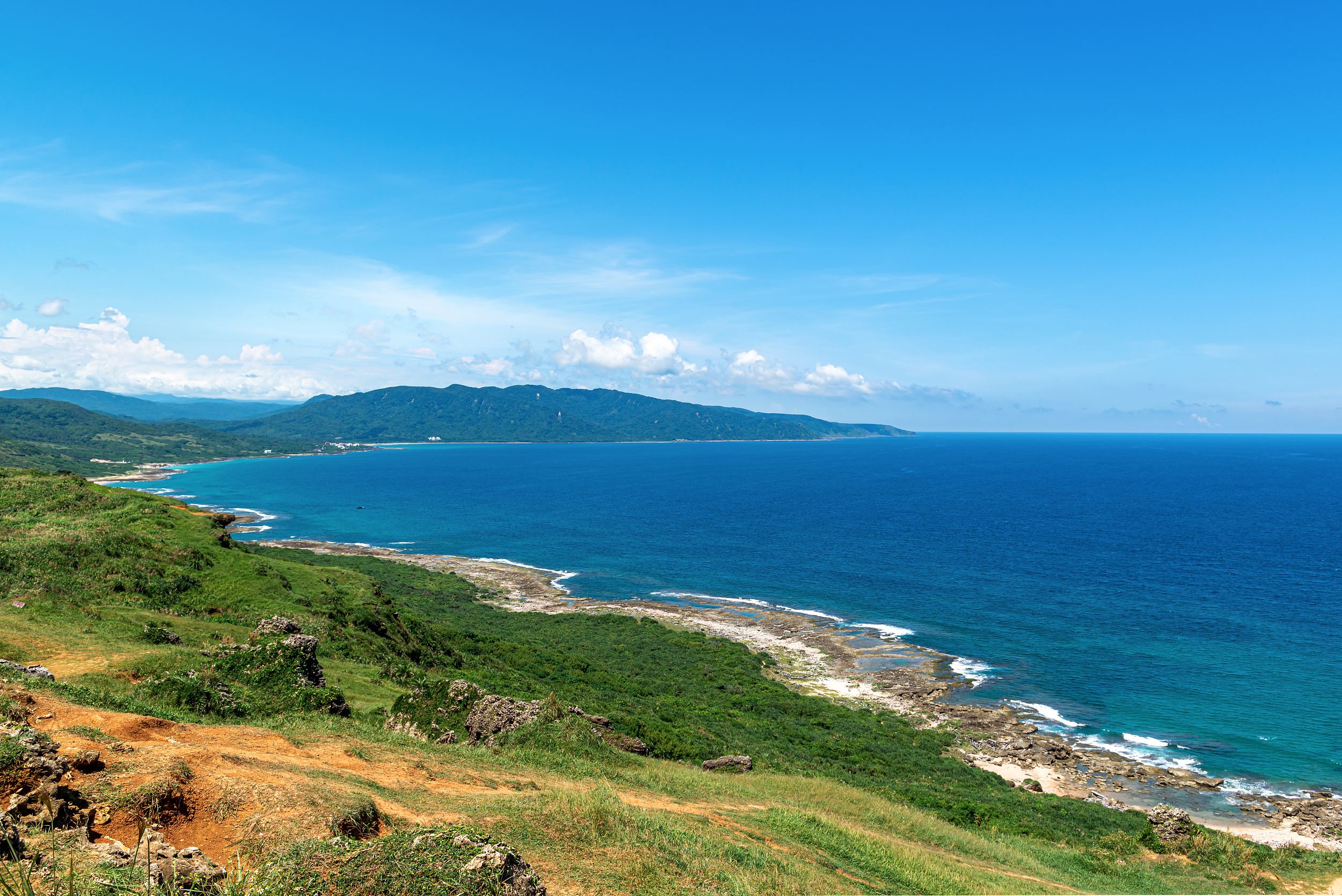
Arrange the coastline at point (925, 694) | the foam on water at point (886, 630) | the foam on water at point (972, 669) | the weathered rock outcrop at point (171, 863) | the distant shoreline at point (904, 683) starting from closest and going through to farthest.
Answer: the weathered rock outcrop at point (171, 863)
the coastline at point (925, 694)
the distant shoreline at point (904, 683)
the foam on water at point (972, 669)
the foam on water at point (886, 630)

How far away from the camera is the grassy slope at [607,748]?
57.2 ft

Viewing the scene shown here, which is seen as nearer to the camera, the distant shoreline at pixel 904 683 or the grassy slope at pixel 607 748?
the grassy slope at pixel 607 748

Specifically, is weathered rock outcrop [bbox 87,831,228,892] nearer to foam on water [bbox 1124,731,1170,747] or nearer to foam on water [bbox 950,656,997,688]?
foam on water [bbox 1124,731,1170,747]

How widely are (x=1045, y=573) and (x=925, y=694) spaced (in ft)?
164

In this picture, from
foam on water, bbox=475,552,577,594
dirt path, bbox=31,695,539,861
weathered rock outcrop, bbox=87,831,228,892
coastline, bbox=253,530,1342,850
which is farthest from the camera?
Answer: foam on water, bbox=475,552,577,594

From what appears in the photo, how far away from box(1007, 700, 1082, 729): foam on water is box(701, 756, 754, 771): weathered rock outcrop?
3362 cm

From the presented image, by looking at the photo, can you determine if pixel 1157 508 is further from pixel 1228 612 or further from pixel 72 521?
pixel 72 521

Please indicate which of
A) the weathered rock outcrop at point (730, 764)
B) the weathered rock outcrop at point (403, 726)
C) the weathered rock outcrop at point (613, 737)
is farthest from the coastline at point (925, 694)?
the weathered rock outcrop at point (403, 726)

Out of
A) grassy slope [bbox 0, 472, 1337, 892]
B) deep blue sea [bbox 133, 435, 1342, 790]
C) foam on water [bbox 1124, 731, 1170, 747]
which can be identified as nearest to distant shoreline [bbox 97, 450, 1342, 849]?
deep blue sea [bbox 133, 435, 1342, 790]

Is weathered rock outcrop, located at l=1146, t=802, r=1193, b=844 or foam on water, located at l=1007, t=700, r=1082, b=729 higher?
weathered rock outcrop, located at l=1146, t=802, r=1193, b=844

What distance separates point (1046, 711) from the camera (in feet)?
178

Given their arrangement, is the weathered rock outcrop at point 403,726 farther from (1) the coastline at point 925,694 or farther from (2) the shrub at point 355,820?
(1) the coastline at point 925,694

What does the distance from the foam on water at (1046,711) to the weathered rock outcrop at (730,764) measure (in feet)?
110

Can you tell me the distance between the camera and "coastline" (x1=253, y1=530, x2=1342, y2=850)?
39719 millimetres
